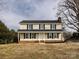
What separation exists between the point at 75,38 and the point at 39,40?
9.63m

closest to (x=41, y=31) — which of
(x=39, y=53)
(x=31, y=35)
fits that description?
(x=31, y=35)

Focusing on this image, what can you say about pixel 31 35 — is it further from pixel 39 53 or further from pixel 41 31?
pixel 39 53

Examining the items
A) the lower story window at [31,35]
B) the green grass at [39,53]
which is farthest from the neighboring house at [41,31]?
the green grass at [39,53]

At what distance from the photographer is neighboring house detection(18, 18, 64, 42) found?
59.6 metres

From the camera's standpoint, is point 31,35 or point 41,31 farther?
point 31,35

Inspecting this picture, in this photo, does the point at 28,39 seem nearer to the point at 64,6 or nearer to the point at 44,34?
the point at 44,34

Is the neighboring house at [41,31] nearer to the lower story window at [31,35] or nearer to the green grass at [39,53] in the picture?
the lower story window at [31,35]

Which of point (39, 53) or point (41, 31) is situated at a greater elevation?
point (41, 31)

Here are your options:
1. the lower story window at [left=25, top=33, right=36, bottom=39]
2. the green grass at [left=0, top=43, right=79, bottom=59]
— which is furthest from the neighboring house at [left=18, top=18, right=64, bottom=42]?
the green grass at [left=0, top=43, right=79, bottom=59]

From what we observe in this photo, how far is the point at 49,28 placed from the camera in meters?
60.3

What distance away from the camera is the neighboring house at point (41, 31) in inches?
2346

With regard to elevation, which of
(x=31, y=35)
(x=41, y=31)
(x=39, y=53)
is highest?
(x=41, y=31)

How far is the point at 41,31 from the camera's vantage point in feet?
197

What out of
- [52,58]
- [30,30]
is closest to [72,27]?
[30,30]
